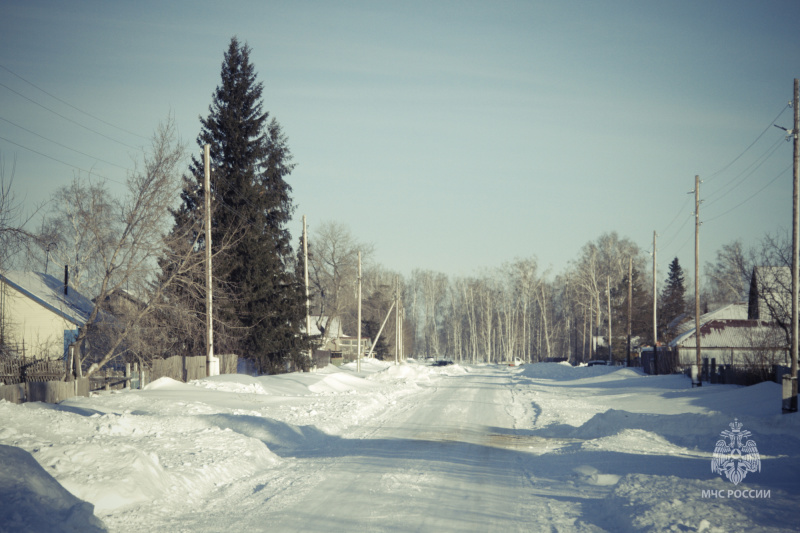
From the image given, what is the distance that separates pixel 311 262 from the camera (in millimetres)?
59812

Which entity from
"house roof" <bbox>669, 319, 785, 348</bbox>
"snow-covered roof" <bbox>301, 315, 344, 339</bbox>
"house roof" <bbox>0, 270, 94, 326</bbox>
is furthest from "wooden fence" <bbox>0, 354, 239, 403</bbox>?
"house roof" <bbox>669, 319, 785, 348</bbox>

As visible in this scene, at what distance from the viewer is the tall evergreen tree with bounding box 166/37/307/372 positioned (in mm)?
32906

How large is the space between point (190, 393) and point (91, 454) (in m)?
12.0

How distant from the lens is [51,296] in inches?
1363

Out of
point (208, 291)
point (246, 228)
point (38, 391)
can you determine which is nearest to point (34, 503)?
point (38, 391)

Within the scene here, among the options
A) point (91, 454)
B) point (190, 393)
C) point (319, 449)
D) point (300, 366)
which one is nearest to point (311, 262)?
point (300, 366)

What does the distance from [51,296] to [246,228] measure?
1251 centimetres

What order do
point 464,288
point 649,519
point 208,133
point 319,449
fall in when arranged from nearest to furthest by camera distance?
point 649,519, point 319,449, point 208,133, point 464,288

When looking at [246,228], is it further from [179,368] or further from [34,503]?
[34,503]

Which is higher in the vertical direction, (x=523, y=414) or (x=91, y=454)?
(x=91, y=454)

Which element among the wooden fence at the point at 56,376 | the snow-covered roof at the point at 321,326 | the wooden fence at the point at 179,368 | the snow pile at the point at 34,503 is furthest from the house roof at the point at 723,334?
the snow pile at the point at 34,503

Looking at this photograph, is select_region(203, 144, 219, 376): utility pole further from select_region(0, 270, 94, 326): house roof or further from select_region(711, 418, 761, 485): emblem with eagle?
select_region(711, 418, 761, 485): emblem with eagle

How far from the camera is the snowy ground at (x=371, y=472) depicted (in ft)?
23.5

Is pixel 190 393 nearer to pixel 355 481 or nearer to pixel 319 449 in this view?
pixel 319 449
